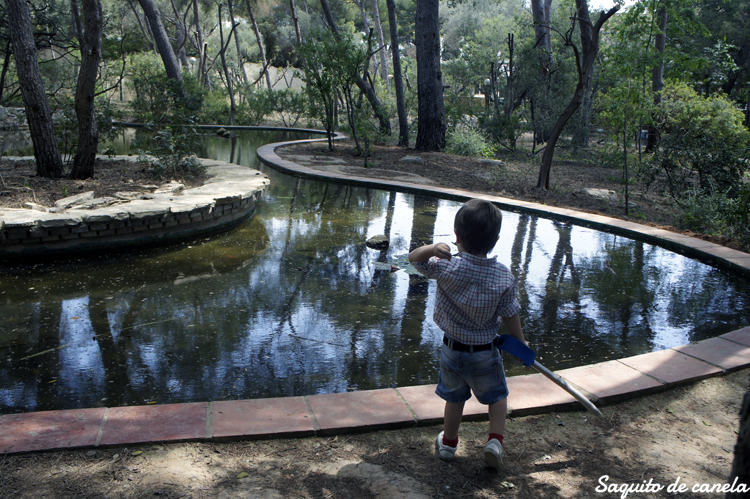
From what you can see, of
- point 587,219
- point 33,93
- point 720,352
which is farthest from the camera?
point 33,93

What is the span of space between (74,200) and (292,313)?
3430 mm

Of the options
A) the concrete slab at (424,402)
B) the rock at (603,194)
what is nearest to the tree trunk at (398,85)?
the rock at (603,194)

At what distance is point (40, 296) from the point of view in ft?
13.3

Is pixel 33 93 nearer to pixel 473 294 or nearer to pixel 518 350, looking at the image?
pixel 473 294

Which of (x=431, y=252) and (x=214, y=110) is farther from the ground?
(x=214, y=110)

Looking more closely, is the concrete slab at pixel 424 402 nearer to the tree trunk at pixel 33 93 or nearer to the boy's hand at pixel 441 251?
the boy's hand at pixel 441 251

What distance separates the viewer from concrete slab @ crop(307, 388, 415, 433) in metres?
2.39

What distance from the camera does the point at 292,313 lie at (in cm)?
387

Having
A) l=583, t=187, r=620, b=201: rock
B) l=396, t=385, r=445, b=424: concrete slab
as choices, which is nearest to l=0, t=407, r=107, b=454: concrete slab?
l=396, t=385, r=445, b=424: concrete slab

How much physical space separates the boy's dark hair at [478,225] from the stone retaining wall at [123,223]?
13.4 feet

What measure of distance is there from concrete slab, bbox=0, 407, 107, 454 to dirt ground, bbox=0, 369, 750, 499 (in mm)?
Result: 47

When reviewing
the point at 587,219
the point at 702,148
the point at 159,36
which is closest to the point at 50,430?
the point at 587,219

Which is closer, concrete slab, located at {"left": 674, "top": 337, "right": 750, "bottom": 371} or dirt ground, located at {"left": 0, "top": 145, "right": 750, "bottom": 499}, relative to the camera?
dirt ground, located at {"left": 0, "top": 145, "right": 750, "bottom": 499}

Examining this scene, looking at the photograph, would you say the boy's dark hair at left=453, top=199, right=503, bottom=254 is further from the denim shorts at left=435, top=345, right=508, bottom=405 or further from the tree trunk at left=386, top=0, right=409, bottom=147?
the tree trunk at left=386, top=0, right=409, bottom=147
